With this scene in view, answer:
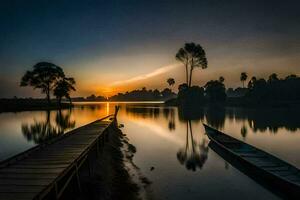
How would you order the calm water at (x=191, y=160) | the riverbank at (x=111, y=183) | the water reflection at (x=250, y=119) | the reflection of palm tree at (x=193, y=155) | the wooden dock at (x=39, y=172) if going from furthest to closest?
the water reflection at (x=250, y=119) → the reflection of palm tree at (x=193, y=155) → the calm water at (x=191, y=160) → the riverbank at (x=111, y=183) → the wooden dock at (x=39, y=172)

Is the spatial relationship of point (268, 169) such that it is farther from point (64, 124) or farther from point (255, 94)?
point (255, 94)

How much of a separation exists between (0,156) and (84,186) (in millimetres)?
10784

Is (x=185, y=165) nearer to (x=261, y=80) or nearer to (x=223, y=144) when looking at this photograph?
(x=223, y=144)

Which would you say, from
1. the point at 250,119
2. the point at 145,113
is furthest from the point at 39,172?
the point at 145,113

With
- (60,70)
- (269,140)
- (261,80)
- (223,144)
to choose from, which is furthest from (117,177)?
(261,80)

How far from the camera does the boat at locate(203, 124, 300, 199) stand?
10.8 meters

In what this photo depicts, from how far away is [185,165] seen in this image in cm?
1702

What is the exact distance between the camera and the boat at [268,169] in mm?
10844

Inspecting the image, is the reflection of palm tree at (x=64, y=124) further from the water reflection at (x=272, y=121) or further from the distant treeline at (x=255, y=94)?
the distant treeline at (x=255, y=94)

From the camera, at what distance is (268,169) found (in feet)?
42.2

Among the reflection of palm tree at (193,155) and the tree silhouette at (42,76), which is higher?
the tree silhouette at (42,76)

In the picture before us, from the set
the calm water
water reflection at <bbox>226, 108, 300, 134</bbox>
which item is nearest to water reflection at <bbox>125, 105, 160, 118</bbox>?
water reflection at <bbox>226, 108, 300, 134</bbox>

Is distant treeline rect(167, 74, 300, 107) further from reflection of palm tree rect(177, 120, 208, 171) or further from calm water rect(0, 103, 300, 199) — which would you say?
Answer: reflection of palm tree rect(177, 120, 208, 171)

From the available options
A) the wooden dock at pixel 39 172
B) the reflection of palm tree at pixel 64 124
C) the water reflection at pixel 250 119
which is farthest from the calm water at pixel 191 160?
the wooden dock at pixel 39 172
